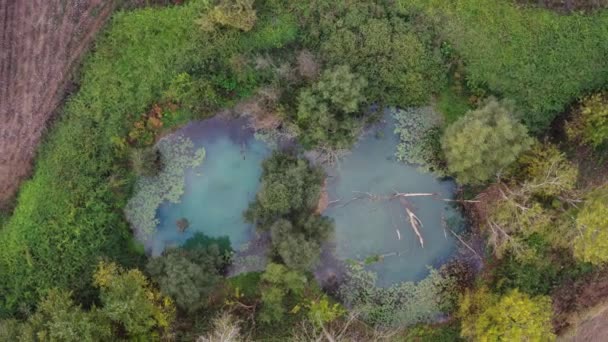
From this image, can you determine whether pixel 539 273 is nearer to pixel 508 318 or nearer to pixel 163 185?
pixel 508 318

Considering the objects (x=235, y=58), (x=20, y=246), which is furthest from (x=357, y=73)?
(x=20, y=246)

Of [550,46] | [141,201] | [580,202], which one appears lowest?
[141,201]

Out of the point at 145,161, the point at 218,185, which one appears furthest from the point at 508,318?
the point at 145,161

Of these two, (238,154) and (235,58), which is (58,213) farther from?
(235,58)

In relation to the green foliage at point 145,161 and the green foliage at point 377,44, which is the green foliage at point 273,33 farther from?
the green foliage at point 145,161

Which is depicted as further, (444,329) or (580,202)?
(444,329)

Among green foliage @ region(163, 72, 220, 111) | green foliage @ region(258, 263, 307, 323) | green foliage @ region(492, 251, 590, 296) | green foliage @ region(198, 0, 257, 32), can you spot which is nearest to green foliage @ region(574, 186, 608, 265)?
green foliage @ region(492, 251, 590, 296)

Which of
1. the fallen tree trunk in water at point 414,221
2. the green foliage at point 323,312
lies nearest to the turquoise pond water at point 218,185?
the green foliage at point 323,312
